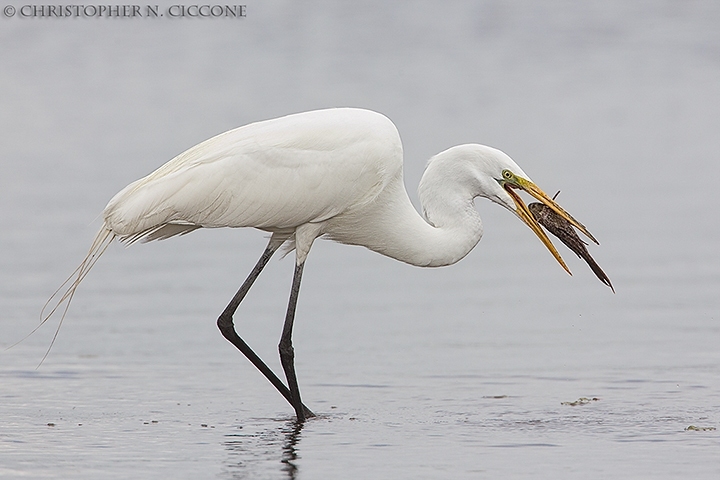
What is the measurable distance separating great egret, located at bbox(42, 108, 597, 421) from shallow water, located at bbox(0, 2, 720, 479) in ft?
2.89

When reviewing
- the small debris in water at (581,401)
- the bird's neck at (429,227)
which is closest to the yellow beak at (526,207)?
the bird's neck at (429,227)

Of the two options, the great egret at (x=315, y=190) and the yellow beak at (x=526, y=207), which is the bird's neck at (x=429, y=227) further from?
the yellow beak at (x=526, y=207)

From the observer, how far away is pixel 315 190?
346 inches

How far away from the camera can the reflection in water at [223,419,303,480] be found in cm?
728

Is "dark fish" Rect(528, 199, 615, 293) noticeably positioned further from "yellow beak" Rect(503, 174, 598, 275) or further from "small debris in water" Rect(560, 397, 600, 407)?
"small debris in water" Rect(560, 397, 600, 407)

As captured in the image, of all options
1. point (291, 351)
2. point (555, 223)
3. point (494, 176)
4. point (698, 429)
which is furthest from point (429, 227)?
point (698, 429)

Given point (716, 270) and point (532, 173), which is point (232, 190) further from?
point (532, 173)

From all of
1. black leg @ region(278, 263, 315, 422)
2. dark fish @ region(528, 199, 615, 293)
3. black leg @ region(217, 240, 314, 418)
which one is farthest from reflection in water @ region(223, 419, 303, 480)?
dark fish @ region(528, 199, 615, 293)

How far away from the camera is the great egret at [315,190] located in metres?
8.74

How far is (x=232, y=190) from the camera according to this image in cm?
878

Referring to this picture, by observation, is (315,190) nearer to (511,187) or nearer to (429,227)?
(429,227)

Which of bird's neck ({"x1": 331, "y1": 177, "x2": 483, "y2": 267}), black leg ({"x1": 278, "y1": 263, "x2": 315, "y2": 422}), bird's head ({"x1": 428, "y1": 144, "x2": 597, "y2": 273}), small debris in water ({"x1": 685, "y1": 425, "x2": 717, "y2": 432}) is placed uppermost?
bird's head ({"x1": 428, "y1": 144, "x2": 597, "y2": 273})

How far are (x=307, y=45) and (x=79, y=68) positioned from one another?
4.67 m

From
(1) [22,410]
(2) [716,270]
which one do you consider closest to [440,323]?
(2) [716,270]
